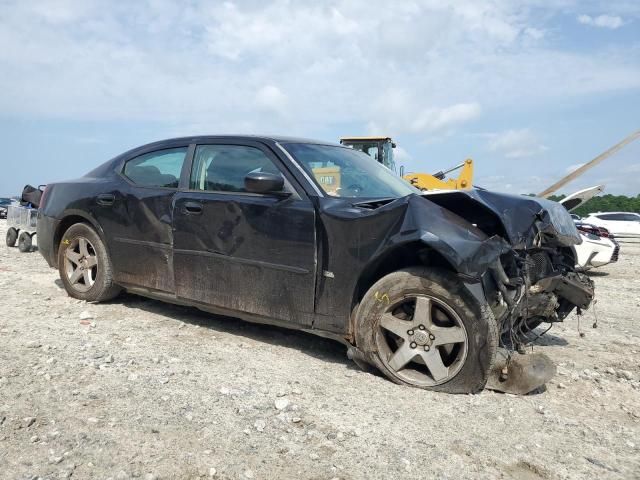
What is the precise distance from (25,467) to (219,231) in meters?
2.12

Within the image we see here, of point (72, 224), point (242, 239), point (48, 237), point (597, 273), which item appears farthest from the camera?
point (597, 273)

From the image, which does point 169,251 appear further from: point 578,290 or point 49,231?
point 578,290

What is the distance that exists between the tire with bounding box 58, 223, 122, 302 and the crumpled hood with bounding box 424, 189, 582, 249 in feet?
10.4

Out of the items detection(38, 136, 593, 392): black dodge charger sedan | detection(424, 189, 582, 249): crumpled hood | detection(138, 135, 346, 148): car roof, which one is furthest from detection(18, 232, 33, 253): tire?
detection(424, 189, 582, 249): crumpled hood

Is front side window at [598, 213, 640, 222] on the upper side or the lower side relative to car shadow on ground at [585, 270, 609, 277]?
lower

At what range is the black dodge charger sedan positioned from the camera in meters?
3.19

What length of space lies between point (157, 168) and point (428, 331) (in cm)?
280

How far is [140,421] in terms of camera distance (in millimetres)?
2670

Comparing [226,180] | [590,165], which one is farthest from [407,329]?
[590,165]

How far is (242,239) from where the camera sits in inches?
152

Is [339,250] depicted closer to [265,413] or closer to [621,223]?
[265,413]

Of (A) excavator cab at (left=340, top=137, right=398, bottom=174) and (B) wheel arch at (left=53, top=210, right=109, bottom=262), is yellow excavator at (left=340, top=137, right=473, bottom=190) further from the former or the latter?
(B) wheel arch at (left=53, top=210, right=109, bottom=262)

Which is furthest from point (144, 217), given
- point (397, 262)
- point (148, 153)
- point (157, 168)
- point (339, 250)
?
point (397, 262)

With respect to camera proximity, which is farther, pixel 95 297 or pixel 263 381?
pixel 95 297
